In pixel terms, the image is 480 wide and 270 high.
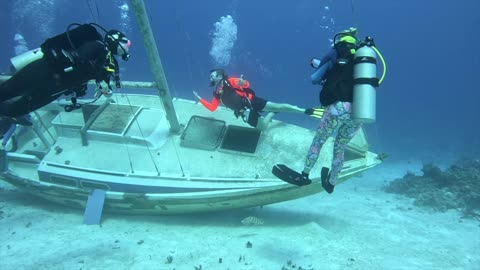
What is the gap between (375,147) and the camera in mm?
27375

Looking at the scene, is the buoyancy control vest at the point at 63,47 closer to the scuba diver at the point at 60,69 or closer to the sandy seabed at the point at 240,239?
the scuba diver at the point at 60,69

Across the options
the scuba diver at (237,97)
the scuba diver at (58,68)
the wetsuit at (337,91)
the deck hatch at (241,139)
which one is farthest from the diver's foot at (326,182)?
the scuba diver at (58,68)

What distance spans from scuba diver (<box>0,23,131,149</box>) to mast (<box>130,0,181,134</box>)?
5.72ft

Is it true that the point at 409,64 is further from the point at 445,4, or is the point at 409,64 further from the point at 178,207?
the point at 178,207

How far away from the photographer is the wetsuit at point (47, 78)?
5.33 meters

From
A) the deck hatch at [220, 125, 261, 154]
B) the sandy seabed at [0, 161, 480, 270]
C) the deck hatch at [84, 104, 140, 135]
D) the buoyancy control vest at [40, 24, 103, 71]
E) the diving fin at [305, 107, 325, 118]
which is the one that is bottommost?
the sandy seabed at [0, 161, 480, 270]

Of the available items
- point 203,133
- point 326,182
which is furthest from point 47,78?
point 326,182

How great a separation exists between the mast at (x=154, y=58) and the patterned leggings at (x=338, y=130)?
4.25m

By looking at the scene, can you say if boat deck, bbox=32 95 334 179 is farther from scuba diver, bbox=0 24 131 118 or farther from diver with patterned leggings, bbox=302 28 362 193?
scuba diver, bbox=0 24 131 118

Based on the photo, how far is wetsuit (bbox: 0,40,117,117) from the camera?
533cm

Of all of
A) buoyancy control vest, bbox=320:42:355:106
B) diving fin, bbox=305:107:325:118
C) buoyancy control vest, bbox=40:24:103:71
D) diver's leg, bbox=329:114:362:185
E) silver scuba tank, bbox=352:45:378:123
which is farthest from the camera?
diving fin, bbox=305:107:325:118

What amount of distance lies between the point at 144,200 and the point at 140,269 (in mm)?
2268

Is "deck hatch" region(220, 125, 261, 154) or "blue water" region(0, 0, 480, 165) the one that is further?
"blue water" region(0, 0, 480, 165)

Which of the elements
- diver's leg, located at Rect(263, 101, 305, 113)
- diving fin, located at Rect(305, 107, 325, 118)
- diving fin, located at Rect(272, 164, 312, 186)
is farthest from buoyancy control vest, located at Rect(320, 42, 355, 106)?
diver's leg, located at Rect(263, 101, 305, 113)
